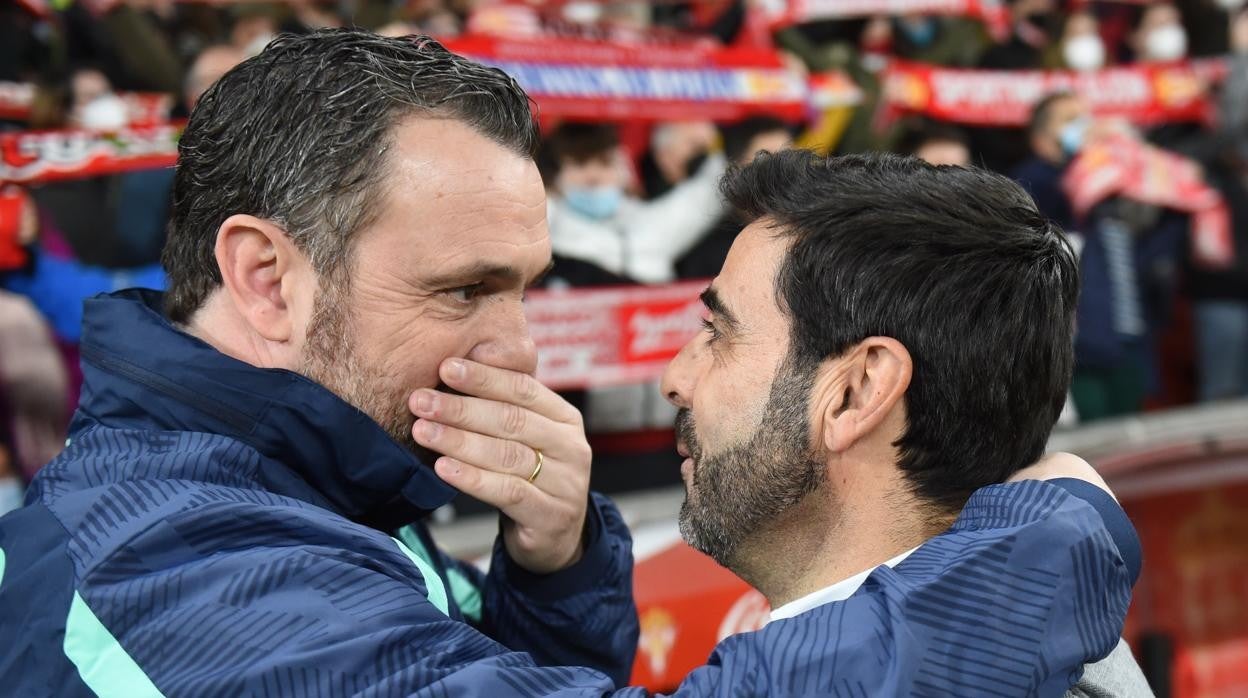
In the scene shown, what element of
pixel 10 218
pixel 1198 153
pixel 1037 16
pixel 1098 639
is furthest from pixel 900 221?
pixel 1037 16

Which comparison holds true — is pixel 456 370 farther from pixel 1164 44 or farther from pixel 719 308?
pixel 1164 44

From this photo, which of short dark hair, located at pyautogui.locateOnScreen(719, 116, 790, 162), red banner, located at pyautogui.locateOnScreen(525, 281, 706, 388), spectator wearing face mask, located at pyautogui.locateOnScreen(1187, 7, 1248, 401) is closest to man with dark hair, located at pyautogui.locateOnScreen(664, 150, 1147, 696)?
red banner, located at pyautogui.locateOnScreen(525, 281, 706, 388)

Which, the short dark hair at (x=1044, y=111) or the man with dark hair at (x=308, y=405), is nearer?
the man with dark hair at (x=308, y=405)

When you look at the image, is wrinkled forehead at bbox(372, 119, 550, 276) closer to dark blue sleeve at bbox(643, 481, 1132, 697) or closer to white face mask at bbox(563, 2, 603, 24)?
dark blue sleeve at bbox(643, 481, 1132, 697)

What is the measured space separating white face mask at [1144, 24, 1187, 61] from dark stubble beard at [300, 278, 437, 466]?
9.09m

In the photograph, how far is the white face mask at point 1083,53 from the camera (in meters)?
9.10

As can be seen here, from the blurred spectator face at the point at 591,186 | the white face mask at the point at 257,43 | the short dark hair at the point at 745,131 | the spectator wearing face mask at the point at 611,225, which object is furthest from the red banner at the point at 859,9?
the white face mask at the point at 257,43

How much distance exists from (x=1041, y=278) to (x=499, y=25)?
13.5ft

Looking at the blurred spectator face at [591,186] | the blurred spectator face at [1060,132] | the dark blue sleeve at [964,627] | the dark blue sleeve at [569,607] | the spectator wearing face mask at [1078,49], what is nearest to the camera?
the dark blue sleeve at [964,627]

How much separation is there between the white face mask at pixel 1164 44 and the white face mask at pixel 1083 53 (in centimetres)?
90

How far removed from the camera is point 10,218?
4.19 m

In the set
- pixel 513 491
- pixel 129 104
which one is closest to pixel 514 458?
pixel 513 491

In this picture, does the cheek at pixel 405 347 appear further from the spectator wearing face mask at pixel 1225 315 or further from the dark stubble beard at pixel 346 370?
the spectator wearing face mask at pixel 1225 315

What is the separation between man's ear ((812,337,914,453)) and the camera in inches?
79.5
